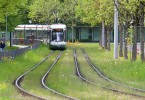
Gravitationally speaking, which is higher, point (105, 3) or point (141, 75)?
point (105, 3)

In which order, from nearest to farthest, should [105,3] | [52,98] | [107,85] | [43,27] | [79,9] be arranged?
[52,98], [107,85], [105,3], [79,9], [43,27]

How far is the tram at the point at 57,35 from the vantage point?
62.3 metres

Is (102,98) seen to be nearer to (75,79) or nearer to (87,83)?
(87,83)

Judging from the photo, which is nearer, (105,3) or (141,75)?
(141,75)

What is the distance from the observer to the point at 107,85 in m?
22.3

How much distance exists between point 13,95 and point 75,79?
7.73m

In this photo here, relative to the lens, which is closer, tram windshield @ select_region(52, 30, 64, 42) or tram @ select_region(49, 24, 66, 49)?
tram @ select_region(49, 24, 66, 49)

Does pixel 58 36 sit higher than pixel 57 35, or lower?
lower

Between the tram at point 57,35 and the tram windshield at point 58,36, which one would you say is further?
the tram windshield at point 58,36

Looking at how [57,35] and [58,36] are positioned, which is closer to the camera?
[57,35]

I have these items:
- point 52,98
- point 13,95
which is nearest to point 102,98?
point 52,98

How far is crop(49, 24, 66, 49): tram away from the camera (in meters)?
A: 62.3

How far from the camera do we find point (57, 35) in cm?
6338

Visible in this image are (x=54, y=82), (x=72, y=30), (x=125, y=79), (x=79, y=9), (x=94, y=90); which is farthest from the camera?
(x=72, y=30)
